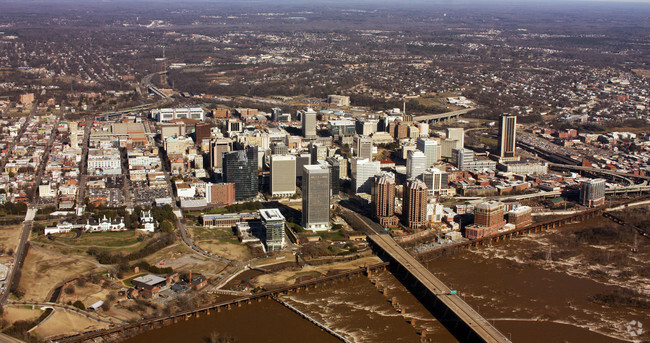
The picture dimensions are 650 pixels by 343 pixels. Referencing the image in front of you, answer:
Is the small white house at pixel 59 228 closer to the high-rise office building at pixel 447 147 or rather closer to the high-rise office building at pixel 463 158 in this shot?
the high-rise office building at pixel 463 158

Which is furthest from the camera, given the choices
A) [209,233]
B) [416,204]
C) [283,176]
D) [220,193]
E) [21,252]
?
[283,176]

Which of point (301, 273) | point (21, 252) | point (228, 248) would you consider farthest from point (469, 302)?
point (21, 252)

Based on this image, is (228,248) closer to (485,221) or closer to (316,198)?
(316,198)

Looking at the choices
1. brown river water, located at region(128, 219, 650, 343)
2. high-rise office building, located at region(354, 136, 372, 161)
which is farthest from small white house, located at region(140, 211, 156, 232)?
high-rise office building, located at region(354, 136, 372, 161)

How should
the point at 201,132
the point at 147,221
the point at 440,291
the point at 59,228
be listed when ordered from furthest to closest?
the point at 201,132
the point at 147,221
the point at 59,228
the point at 440,291

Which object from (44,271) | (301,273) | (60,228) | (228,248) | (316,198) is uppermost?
(316,198)

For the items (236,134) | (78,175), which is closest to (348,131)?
(236,134)

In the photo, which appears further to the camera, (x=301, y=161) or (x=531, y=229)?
(x=301, y=161)

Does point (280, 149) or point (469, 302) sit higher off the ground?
point (280, 149)
